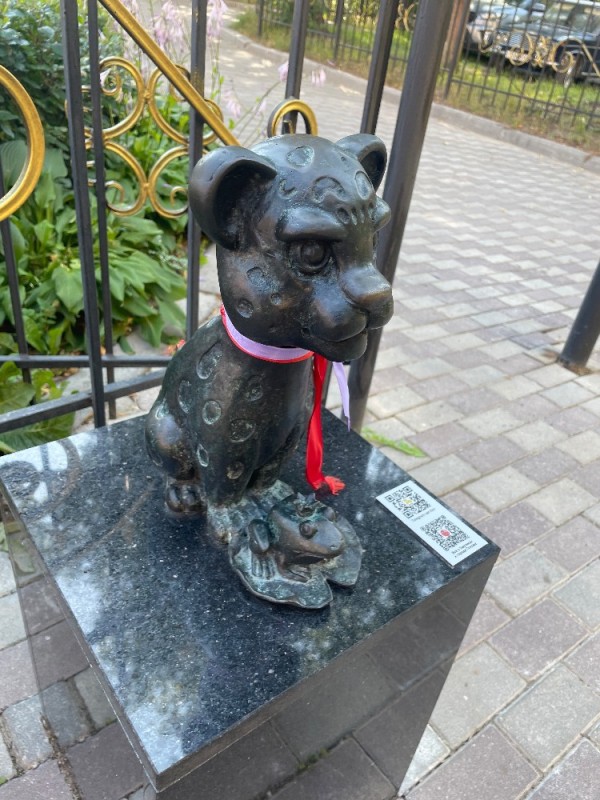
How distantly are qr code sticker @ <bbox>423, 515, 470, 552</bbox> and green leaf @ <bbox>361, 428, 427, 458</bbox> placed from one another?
1.45m

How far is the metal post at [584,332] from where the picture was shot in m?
3.68

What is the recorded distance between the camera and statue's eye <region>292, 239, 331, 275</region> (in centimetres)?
97

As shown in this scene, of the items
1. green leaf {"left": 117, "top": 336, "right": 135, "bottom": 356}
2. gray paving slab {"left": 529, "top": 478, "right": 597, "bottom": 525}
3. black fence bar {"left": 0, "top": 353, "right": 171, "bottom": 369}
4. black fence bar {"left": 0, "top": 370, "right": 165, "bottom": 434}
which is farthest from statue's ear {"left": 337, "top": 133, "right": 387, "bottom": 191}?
green leaf {"left": 117, "top": 336, "right": 135, "bottom": 356}

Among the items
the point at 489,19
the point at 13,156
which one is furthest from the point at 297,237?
the point at 489,19

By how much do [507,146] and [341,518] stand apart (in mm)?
A: 9648

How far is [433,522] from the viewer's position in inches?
59.8

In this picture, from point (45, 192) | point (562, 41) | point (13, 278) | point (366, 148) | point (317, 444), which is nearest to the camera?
point (366, 148)

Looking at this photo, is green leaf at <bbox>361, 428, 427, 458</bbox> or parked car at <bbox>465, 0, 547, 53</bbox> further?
parked car at <bbox>465, 0, 547, 53</bbox>

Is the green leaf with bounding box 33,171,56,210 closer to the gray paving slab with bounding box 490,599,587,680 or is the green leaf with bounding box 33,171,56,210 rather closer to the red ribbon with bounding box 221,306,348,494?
the red ribbon with bounding box 221,306,348,494

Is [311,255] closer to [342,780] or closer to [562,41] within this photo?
[342,780]

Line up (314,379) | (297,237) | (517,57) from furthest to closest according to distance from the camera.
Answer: (517,57) → (314,379) → (297,237)

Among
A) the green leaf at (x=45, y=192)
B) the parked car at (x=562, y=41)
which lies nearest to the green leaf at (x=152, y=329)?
the green leaf at (x=45, y=192)

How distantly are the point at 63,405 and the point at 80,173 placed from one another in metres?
1.05

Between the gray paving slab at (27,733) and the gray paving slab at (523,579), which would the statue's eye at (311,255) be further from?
the gray paving slab at (523,579)
